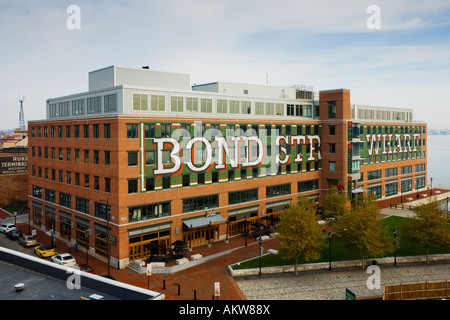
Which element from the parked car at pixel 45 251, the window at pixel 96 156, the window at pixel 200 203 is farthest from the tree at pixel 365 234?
the parked car at pixel 45 251

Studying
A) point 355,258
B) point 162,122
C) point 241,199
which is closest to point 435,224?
point 355,258

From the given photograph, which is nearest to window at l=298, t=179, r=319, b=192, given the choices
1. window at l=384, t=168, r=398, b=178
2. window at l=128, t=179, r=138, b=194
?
window at l=384, t=168, r=398, b=178

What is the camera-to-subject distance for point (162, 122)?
→ 143ft

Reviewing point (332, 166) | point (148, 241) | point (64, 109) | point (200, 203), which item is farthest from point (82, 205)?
point (332, 166)

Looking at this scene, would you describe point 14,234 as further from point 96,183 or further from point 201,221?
point 201,221

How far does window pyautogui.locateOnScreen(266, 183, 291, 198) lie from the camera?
56781 mm

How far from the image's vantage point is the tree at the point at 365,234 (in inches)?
1465

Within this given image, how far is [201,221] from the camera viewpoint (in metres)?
46.8

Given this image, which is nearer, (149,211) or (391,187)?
(149,211)

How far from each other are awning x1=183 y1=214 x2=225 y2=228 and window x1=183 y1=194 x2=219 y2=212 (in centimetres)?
130

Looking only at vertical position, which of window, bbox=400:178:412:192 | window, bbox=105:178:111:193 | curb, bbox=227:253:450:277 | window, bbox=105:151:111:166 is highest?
window, bbox=105:151:111:166

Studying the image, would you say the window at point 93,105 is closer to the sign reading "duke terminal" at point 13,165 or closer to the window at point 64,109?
the window at point 64,109

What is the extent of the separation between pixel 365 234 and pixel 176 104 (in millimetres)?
26267

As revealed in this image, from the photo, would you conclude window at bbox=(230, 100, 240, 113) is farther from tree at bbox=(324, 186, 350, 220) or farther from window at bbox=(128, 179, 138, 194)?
tree at bbox=(324, 186, 350, 220)
